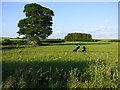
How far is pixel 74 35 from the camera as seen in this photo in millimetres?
64750

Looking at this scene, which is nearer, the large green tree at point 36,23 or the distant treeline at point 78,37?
the large green tree at point 36,23

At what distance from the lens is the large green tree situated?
2419 inches

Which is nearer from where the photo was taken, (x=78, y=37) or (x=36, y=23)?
(x=36, y=23)

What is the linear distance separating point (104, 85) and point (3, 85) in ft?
9.66

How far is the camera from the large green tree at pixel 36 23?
61.4 meters

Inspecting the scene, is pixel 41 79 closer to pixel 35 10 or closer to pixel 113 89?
pixel 113 89

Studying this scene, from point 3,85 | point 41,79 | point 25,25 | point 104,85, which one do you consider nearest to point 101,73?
point 104,85

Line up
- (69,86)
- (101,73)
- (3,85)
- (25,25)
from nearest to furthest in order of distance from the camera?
1. (3,85)
2. (69,86)
3. (101,73)
4. (25,25)

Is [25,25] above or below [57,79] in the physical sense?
above

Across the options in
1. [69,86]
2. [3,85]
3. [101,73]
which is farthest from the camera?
[101,73]

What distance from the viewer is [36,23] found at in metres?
62.4

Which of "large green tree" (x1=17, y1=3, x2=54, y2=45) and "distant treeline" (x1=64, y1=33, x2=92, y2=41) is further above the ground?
"large green tree" (x1=17, y1=3, x2=54, y2=45)

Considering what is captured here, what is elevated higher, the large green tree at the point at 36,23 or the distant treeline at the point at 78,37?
the large green tree at the point at 36,23

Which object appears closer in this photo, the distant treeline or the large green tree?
the large green tree
